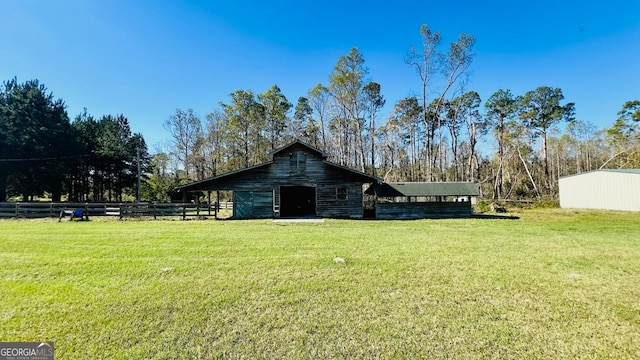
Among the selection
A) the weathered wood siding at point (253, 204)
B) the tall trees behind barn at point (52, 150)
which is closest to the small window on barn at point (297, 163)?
the weathered wood siding at point (253, 204)

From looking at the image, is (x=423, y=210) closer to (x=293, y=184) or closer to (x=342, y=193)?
(x=342, y=193)

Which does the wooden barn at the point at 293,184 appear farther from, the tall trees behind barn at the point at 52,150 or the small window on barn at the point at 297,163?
the tall trees behind barn at the point at 52,150

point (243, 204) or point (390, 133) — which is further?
point (390, 133)

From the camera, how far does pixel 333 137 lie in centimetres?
3544

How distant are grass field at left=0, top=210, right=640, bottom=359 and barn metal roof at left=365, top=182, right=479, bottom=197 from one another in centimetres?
1182

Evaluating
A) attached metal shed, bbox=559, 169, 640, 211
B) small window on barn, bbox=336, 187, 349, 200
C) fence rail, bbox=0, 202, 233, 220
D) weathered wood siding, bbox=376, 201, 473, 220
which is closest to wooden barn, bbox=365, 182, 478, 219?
weathered wood siding, bbox=376, 201, 473, 220

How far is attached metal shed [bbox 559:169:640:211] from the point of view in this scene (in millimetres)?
20953

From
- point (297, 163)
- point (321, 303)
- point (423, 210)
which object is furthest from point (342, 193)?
point (321, 303)

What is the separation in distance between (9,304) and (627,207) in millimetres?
32207

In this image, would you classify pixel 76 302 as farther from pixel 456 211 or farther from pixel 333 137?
pixel 333 137

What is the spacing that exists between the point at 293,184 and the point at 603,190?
81.8 ft

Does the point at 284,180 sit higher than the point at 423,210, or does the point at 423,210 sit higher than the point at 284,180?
the point at 284,180

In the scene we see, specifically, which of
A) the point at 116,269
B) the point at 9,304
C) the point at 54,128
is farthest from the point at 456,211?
the point at 54,128

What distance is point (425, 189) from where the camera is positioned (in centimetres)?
2034
